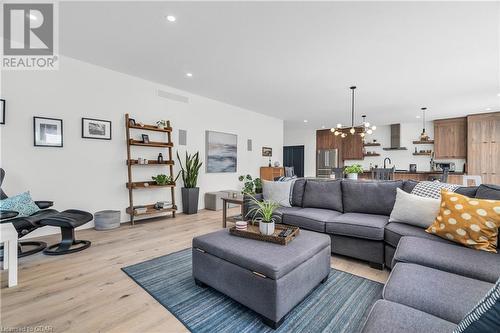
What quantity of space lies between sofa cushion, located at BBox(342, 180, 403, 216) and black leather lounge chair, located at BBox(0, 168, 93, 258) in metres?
3.40

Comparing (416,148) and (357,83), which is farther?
(416,148)

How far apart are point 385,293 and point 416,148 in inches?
330

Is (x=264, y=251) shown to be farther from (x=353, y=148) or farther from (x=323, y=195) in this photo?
(x=353, y=148)

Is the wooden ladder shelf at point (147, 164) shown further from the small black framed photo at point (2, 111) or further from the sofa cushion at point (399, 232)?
the sofa cushion at point (399, 232)

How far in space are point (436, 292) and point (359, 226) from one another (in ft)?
4.37

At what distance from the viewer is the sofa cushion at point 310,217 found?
278 centimetres

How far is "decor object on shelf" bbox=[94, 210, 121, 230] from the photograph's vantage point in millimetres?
3666

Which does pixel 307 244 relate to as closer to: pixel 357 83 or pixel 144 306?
pixel 144 306

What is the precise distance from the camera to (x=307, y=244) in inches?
76.3

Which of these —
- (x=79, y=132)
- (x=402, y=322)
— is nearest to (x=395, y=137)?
(x=402, y=322)

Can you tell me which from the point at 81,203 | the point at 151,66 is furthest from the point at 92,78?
the point at 81,203

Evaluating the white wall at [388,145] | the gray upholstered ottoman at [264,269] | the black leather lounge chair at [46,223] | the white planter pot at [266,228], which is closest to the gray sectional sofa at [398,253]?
the gray upholstered ottoman at [264,269]

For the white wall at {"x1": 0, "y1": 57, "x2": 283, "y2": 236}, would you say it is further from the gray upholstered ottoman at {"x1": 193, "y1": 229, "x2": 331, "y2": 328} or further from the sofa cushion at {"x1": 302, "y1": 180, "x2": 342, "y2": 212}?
the sofa cushion at {"x1": 302, "y1": 180, "x2": 342, "y2": 212}

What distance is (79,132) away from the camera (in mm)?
3633
